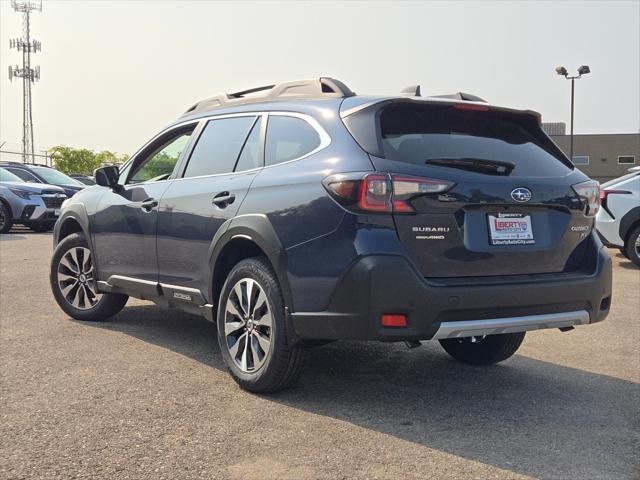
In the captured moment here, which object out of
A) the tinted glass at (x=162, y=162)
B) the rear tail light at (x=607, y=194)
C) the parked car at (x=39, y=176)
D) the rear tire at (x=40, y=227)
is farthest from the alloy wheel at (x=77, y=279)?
the parked car at (x=39, y=176)

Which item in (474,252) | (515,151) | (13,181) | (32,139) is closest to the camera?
(474,252)

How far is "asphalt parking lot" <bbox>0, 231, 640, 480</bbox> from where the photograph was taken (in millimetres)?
3494

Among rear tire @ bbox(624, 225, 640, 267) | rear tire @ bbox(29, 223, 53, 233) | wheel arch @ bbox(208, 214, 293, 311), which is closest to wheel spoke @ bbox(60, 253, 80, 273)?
wheel arch @ bbox(208, 214, 293, 311)

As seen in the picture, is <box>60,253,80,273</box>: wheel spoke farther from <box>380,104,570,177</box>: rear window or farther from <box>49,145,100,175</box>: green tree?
<box>49,145,100,175</box>: green tree

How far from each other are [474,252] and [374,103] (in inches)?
39.6

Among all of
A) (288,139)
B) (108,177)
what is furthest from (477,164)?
(108,177)

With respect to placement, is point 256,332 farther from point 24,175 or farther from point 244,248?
point 24,175

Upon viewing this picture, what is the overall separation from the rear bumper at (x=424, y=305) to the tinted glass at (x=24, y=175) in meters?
17.5

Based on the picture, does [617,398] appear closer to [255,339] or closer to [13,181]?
[255,339]

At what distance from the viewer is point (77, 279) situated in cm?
687

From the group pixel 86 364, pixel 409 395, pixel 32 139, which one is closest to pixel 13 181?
pixel 86 364

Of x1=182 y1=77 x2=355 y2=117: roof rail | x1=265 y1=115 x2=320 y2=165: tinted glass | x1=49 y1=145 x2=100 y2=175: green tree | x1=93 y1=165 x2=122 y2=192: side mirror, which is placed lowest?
x1=49 y1=145 x2=100 y2=175: green tree

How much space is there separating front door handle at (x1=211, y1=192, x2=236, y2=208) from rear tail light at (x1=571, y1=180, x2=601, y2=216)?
2.10 metres

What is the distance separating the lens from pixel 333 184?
408 centimetres
